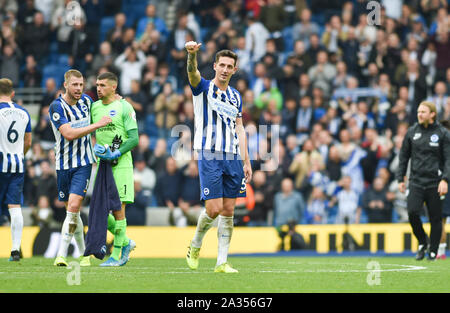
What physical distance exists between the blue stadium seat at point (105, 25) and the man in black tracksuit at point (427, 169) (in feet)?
42.7

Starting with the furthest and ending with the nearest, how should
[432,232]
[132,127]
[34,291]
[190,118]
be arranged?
[190,118] → [432,232] → [132,127] → [34,291]

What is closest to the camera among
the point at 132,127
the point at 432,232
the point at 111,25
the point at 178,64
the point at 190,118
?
the point at 132,127

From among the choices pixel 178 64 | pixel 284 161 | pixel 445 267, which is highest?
pixel 178 64

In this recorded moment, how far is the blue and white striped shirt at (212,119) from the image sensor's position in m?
10.2

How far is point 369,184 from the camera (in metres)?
19.5

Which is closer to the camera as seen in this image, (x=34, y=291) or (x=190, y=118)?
(x=34, y=291)

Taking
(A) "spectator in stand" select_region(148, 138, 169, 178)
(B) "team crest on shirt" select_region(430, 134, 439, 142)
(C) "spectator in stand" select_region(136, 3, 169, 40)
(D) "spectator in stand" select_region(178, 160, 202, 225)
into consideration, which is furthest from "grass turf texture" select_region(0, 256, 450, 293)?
(C) "spectator in stand" select_region(136, 3, 169, 40)

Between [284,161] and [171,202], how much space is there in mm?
2692

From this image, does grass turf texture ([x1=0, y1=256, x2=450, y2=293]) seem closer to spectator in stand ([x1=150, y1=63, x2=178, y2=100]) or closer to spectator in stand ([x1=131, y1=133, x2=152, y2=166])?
spectator in stand ([x1=131, y1=133, x2=152, y2=166])

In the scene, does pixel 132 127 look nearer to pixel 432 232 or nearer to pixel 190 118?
pixel 432 232

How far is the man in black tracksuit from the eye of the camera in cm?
1348
